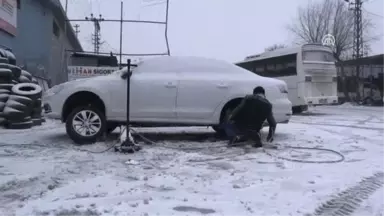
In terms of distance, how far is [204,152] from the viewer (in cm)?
723

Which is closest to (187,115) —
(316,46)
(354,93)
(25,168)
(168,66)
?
(168,66)

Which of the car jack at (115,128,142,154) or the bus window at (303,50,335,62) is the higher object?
the bus window at (303,50,335,62)

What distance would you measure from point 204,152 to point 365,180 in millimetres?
2680

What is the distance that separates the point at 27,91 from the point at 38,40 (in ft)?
39.6

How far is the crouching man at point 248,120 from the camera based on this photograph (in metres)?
7.49

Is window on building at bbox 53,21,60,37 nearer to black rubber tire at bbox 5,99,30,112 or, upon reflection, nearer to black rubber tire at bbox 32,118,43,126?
black rubber tire at bbox 32,118,43,126

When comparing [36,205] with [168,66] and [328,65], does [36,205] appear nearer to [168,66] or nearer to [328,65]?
[168,66]

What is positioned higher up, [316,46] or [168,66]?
[316,46]

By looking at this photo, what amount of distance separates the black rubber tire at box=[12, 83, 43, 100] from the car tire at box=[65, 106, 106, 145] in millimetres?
2892

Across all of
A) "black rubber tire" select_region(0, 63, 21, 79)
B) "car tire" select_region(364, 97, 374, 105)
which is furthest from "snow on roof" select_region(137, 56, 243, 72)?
"car tire" select_region(364, 97, 374, 105)

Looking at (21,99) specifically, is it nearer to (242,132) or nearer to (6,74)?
(6,74)

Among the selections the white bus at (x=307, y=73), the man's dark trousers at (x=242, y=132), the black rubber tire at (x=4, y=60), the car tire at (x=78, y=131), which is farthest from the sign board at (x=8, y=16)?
the white bus at (x=307, y=73)

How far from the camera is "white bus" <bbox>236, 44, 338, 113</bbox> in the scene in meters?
18.8

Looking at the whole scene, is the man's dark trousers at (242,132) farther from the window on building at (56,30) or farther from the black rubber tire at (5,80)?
the window on building at (56,30)
